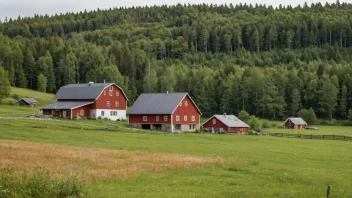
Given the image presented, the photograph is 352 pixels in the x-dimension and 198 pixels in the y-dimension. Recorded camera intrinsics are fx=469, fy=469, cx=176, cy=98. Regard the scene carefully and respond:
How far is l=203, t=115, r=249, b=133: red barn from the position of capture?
319 ft

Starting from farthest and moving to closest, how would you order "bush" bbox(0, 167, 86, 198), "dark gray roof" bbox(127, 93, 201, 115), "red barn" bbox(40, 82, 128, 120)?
"red barn" bbox(40, 82, 128, 120), "dark gray roof" bbox(127, 93, 201, 115), "bush" bbox(0, 167, 86, 198)

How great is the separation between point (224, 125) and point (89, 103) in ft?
93.1

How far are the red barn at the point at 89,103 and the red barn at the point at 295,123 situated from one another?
42558 millimetres

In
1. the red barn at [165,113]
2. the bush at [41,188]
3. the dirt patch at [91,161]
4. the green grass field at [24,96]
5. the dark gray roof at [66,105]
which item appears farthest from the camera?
the green grass field at [24,96]

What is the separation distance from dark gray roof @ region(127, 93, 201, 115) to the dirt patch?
2187 inches

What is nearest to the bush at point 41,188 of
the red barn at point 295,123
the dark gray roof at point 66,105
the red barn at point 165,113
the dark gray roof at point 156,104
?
the red barn at point 165,113

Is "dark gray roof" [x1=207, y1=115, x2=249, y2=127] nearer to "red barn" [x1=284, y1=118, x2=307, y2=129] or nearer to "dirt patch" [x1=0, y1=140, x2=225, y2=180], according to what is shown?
"red barn" [x1=284, y1=118, x2=307, y2=129]

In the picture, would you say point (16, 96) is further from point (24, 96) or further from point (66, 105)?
point (66, 105)

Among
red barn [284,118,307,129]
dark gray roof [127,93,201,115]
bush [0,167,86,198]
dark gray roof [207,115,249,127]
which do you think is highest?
dark gray roof [127,93,201,115]

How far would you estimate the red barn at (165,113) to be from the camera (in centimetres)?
9244

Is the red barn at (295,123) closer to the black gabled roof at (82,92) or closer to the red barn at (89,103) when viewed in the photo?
the red barn at (89,103)

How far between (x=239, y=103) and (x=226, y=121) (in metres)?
47.9

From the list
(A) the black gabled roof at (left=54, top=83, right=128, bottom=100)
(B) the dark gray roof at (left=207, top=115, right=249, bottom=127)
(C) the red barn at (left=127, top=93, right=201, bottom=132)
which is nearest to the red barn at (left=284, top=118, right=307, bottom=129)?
(B) the dark gray roof at (left=207, top=115, right=249, bottom=127)

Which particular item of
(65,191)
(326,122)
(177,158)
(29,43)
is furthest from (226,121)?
(29,43)
